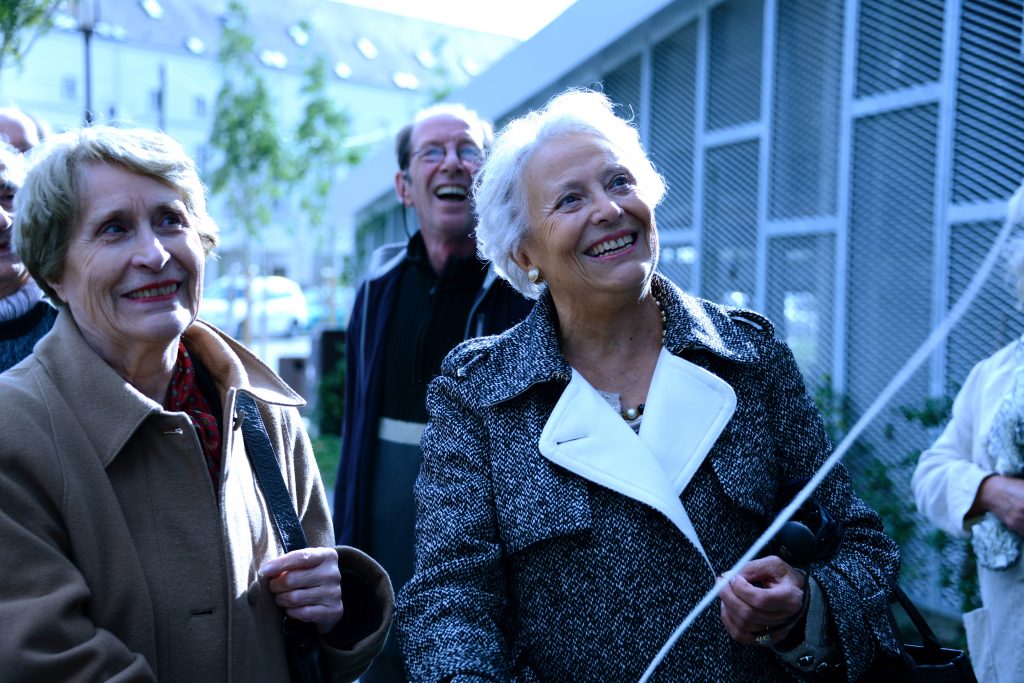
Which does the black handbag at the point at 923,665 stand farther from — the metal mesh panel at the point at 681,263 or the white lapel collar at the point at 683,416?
the metal mesh panel at the point at 681,263

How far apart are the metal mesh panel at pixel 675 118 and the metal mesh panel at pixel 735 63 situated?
0.18 metres

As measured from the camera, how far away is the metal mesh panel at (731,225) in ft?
20.8

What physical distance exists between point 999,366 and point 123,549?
95.4 inches

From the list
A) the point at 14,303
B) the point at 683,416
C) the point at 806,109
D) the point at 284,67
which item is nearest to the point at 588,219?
the point at 683,416

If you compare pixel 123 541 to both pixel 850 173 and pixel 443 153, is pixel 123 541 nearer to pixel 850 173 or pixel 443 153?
pixel 443 153

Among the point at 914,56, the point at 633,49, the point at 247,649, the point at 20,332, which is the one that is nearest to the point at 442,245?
the point at 20,332

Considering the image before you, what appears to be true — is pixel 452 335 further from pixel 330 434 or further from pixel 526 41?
pixel 330 434

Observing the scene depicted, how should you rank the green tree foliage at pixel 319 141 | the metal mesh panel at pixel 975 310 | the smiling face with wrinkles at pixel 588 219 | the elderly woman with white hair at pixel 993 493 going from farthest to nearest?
1. the green tree foliage at pixel 319 141
2. the metal mesh panel at pixel 975 310
3. the elderly woman with white hair at pixel 993 493
4. the smiling face with wrinkles at pixel 588 219

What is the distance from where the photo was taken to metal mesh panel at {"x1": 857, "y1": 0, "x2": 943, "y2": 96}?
5.24m

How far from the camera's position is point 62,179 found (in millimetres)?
2012

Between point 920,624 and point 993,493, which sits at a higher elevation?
point 993,493

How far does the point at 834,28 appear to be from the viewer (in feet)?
18.9

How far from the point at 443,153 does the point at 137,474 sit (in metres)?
1.96

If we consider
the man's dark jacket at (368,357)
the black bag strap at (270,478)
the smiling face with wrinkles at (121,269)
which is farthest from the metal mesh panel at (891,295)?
the smiling face with wrinkles at (121,269)
